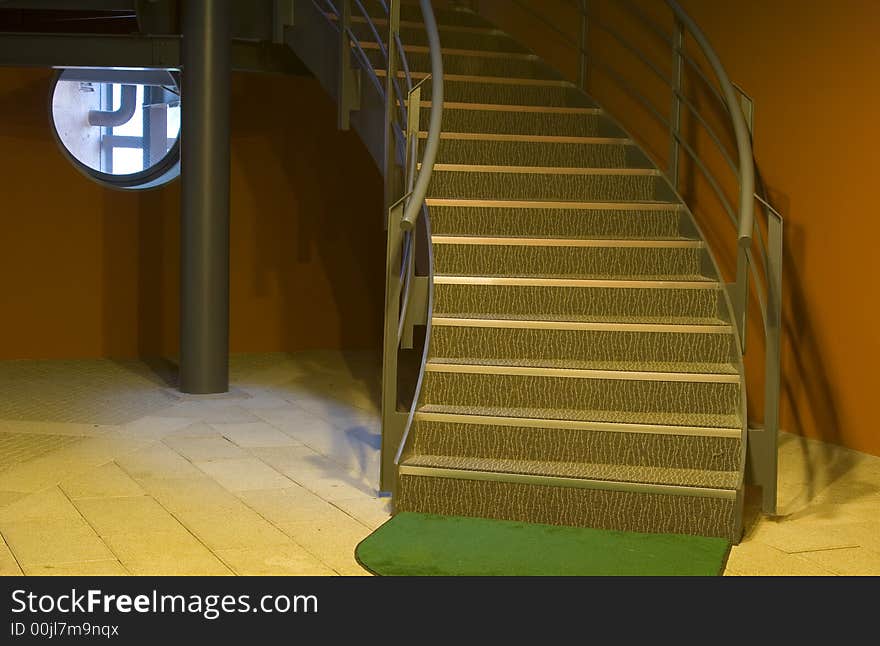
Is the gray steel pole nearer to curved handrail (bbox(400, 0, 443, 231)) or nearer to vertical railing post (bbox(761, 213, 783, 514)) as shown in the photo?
curved handrail (bbox(400, 0, 443, 231))

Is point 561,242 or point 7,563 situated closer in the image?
point 7,563

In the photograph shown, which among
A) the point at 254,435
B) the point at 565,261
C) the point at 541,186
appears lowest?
the point at 254,435

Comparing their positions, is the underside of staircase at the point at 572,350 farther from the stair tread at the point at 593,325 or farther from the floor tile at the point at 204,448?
the floor tile at the point at 204,448

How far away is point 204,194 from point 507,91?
186cm

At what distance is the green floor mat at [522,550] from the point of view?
12.1 ft

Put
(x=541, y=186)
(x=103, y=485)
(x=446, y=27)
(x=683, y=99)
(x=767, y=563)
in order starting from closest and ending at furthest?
(x=767, y=563)
(x=103, y=485)
(x=683, y=99)
(x=541, y=186)
(x=446, y=27)

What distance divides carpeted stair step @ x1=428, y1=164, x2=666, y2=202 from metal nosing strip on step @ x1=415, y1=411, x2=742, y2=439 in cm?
143

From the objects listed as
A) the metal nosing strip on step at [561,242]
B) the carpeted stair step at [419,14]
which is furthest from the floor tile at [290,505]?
the carpeted stair step at [419,14]

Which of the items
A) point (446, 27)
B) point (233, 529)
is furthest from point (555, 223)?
point (233, 529)

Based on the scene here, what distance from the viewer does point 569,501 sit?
165 inches

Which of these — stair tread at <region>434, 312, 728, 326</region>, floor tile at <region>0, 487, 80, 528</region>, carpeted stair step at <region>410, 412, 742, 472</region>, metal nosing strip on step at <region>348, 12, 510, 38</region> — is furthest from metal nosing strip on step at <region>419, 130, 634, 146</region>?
floor tile at <region>0, 487, 80, 528</region>

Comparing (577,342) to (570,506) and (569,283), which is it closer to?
(569,283)
